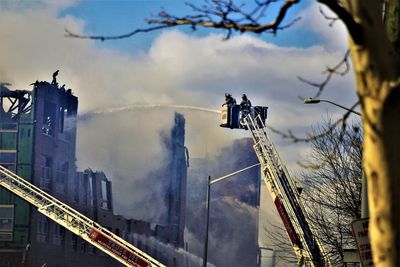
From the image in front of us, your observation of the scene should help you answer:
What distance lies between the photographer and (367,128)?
18.3 ft

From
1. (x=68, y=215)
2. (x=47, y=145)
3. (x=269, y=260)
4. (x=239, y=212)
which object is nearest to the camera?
(x=68, y=215)

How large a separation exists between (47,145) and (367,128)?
4624 centimetres

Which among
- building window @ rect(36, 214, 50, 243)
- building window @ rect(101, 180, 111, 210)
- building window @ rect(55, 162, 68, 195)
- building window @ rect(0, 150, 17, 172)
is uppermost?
building window @ rect(0, 150, 17, 172)

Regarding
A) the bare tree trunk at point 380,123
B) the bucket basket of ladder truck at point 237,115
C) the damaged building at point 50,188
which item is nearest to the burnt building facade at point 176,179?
the damaged building at point 50,188

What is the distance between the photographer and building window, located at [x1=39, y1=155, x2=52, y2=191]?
4931cm

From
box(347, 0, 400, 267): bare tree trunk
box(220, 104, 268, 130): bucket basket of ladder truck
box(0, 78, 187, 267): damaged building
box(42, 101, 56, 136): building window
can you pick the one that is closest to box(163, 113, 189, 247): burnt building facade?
box(0, 78, 187, 267): damaged building

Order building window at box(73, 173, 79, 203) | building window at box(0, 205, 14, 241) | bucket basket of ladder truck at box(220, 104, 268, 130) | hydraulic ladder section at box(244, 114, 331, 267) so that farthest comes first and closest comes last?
building window at box(73, 173, 79, 203)
building window at box(0, 205, 14, 241)
bucket basket of ladder truck at box(220, 104, 268, 130)
hydraulic ladder section at box(244, 114, 331, 267)

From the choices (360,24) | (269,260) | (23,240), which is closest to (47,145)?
(23,240)

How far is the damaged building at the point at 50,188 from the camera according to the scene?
48.0m

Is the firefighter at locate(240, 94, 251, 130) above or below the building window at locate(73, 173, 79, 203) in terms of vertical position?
above

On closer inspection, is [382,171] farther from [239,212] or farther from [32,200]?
[239,212]

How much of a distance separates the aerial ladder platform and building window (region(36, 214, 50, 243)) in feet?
37.4

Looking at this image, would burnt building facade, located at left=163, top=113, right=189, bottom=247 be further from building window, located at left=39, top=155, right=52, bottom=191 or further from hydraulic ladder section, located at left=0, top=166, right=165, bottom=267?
hydraulic ladder section, located at left=0, top=166, right=165, bottom=267

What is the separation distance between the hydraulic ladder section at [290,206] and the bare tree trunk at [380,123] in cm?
3319
